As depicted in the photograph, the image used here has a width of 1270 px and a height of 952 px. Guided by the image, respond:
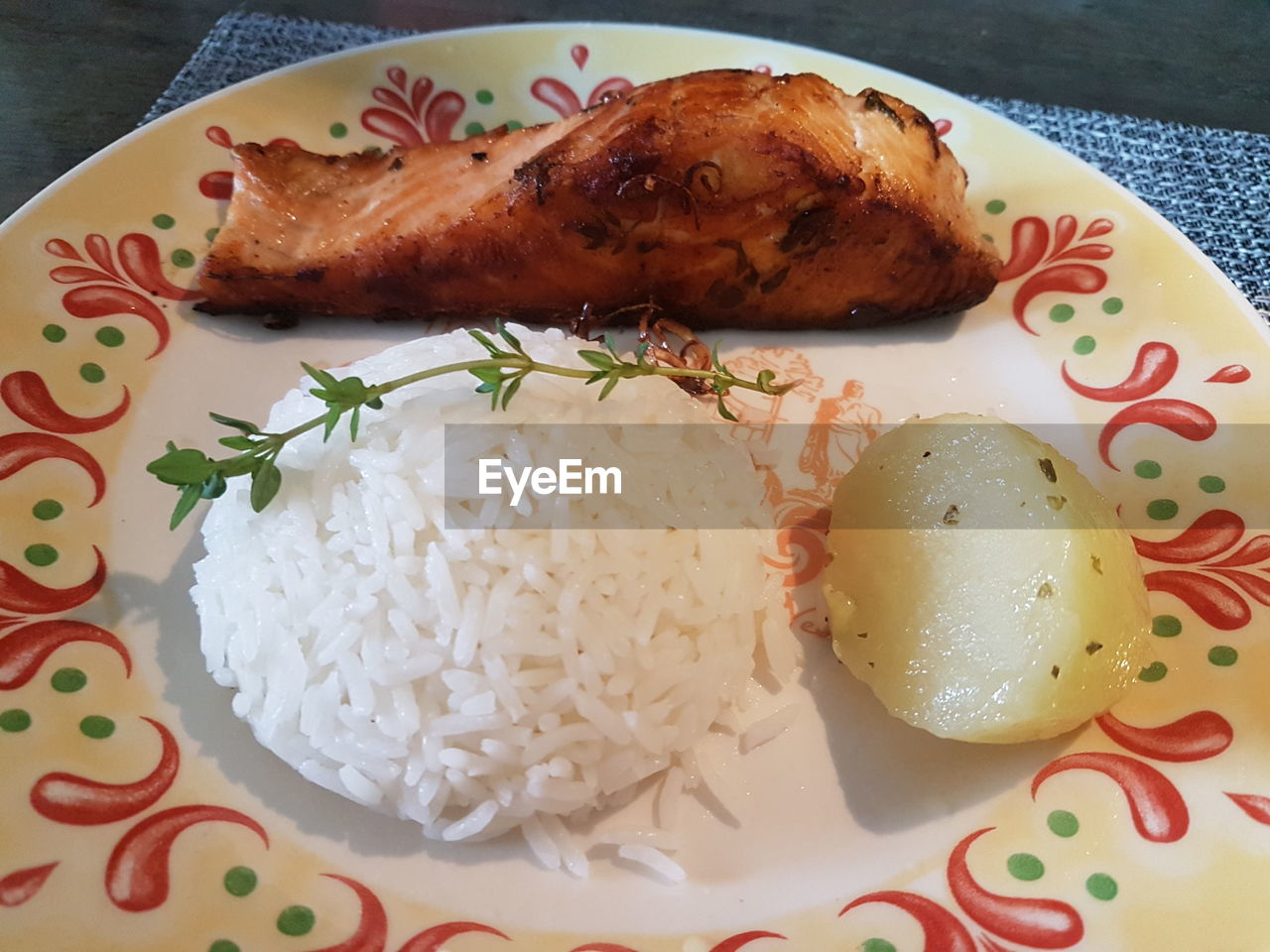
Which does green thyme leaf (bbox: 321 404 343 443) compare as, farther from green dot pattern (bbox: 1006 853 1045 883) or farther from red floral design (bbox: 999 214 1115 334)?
red floral design (bbox: 999 214 1115 334)

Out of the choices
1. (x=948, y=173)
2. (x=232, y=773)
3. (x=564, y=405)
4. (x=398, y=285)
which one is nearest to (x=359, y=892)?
(x=232, y=773)

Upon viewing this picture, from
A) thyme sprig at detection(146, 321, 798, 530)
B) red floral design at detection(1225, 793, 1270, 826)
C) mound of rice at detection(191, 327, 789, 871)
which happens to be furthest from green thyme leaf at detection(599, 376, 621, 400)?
red floral design at detection(1225, 793, 1270, 826)

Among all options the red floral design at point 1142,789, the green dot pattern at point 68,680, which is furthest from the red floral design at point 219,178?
the red floral design at point 1142,789

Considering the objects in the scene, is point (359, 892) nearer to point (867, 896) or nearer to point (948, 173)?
point (867, 896)

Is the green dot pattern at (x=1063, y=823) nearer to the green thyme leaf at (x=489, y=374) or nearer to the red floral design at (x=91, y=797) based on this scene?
the green thyme leaf at (x=489, y=374)

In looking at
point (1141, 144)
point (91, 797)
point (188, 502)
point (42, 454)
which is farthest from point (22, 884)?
point (1141, 144)

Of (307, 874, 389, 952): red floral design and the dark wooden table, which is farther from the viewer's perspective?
the dark wooden table
